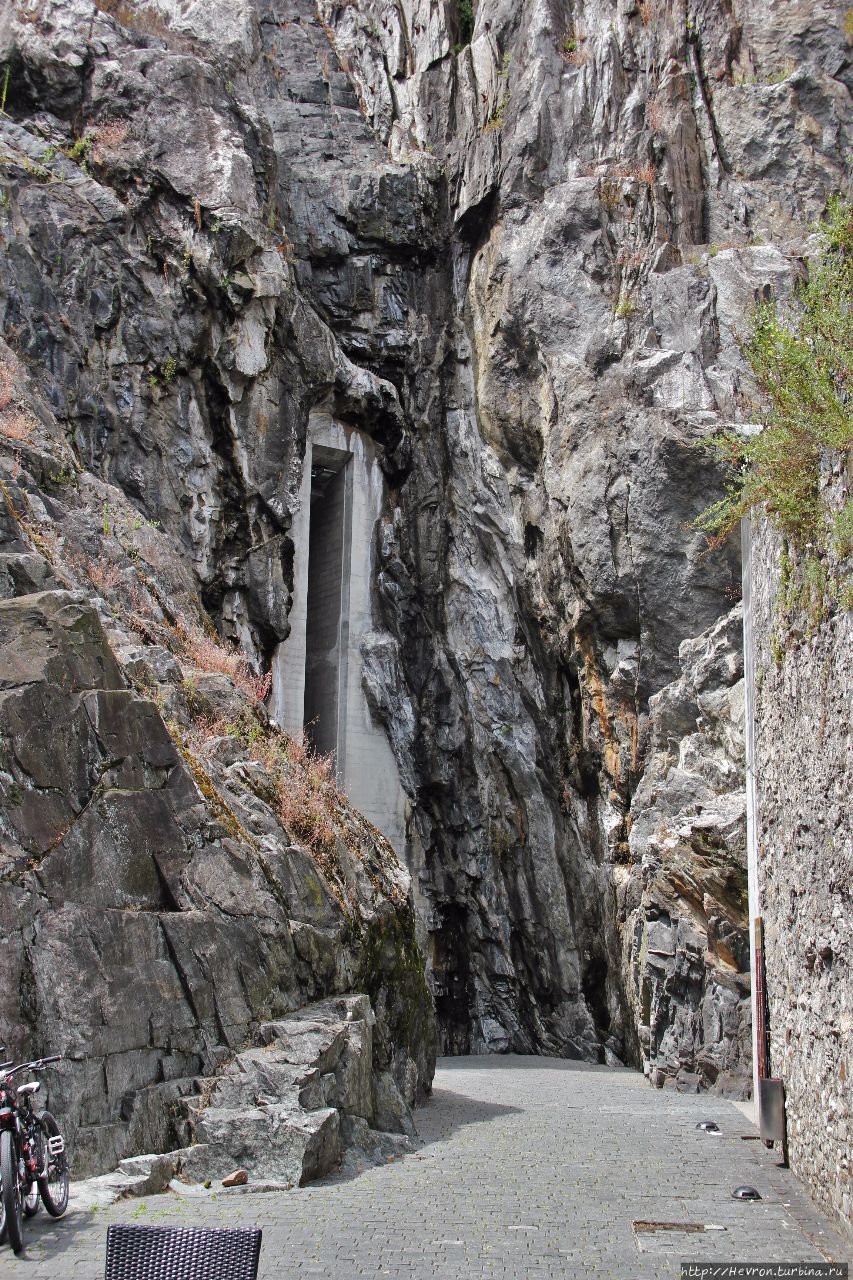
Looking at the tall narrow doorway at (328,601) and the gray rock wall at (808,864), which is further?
the tall narrow doorway at (328,601)

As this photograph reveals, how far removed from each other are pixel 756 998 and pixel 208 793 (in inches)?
201

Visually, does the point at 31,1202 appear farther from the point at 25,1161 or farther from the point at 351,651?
the point at 351,651

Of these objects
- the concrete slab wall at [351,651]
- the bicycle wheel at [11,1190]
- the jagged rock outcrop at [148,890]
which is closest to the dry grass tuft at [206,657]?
the jagged rock outcrop at [148,890]

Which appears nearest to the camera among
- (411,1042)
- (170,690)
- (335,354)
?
(170,690)

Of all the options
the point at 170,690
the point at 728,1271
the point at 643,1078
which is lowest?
the point at 643,1078

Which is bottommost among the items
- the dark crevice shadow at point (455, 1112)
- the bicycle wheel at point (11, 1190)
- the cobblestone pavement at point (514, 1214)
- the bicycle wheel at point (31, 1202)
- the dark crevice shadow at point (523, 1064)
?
the dark crevice shadow at point (523, 1064)

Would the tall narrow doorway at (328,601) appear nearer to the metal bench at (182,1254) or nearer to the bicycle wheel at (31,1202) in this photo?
the bicycle wheel at (31,1202)

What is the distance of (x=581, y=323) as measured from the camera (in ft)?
73.1

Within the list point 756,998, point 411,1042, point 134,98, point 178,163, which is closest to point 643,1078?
point 411,1042

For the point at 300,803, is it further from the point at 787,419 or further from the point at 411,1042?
the point at 787,419

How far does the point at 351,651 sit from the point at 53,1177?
59.5 feet

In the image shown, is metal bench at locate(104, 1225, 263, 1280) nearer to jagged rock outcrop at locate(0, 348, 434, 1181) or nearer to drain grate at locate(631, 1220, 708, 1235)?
drain grate at locate(631, 1220, 708, 1235)

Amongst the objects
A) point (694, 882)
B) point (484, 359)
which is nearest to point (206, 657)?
point (694, 882)

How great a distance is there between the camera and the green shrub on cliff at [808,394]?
7.18 meters
